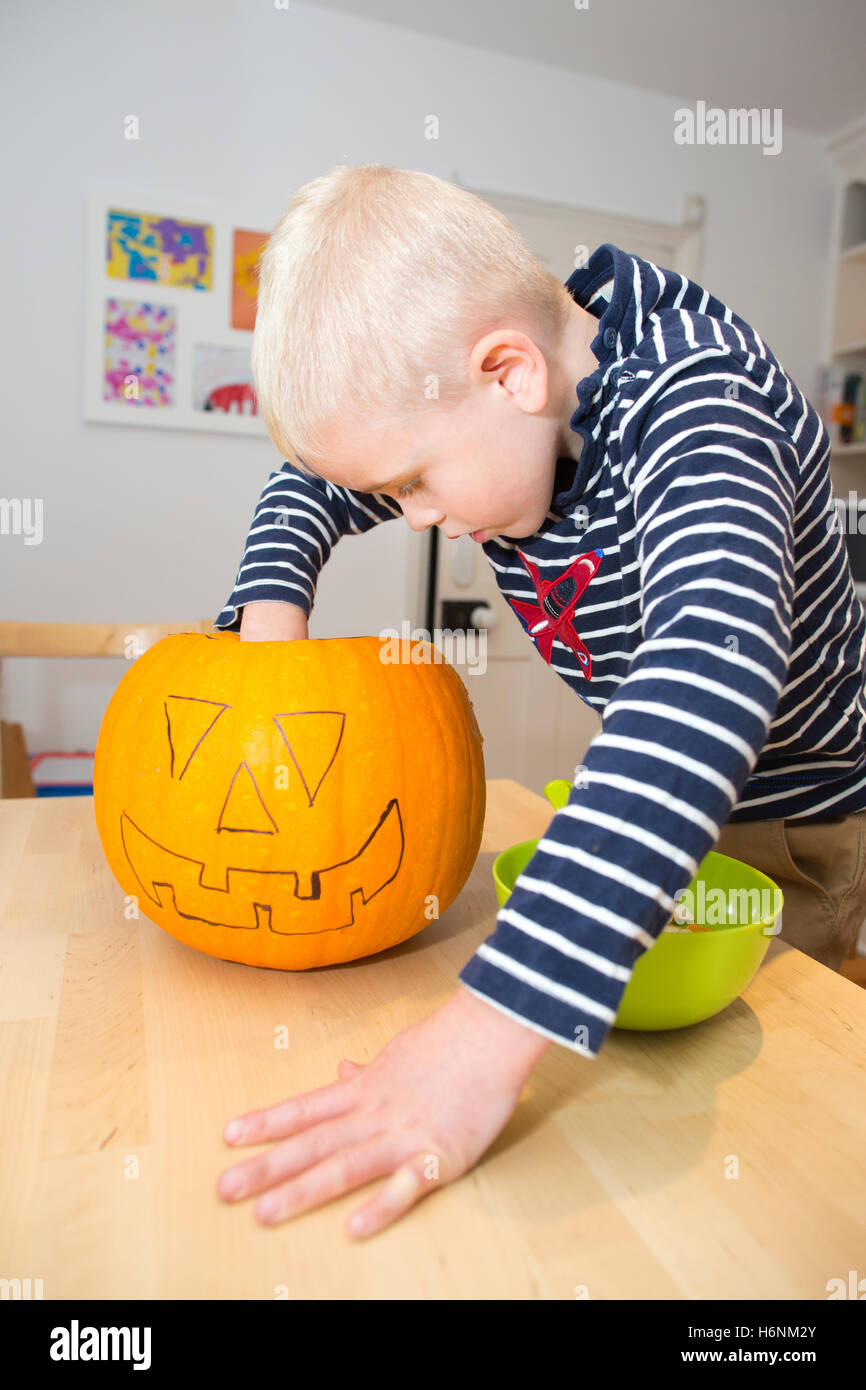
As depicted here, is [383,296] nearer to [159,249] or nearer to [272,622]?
[272,622]

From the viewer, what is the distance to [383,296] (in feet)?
1.79

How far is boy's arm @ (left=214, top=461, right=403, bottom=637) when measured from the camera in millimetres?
818

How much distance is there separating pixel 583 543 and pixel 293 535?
30 cm

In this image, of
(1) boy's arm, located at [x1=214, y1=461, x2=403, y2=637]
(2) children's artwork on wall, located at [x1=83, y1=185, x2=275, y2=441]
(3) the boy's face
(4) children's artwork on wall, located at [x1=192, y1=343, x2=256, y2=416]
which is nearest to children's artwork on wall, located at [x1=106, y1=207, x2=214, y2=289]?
(2) children's artwork on wall, located at [x1=83, y1=185, x2=275, y2=441]

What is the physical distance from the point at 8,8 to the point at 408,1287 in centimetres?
267

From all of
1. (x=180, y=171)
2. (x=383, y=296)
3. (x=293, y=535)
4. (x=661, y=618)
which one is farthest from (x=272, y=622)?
(x=180, y=171)

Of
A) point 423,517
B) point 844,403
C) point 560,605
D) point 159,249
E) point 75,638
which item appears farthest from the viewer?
point 844,403

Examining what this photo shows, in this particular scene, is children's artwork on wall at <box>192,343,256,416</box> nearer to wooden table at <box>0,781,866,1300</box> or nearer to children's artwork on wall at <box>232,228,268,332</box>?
children's artwork on wall at <box>232,228,268,332</box>

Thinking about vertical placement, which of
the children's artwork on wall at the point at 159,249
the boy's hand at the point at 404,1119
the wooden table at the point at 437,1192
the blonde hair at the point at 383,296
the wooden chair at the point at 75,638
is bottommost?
the wooden table at the point at 437,1192

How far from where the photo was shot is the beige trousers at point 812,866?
839mm

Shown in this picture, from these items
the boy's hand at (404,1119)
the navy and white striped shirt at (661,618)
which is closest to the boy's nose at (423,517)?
the navy and white striped shirt at (661,618)

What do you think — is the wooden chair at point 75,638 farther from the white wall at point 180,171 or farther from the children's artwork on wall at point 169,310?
the children's artwork on wall at point 169,310

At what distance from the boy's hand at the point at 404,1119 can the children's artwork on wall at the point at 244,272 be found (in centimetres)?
223
